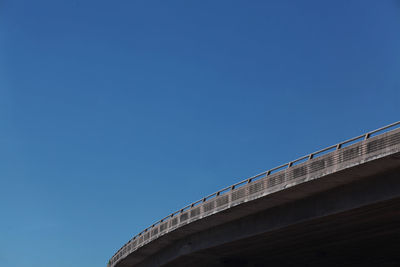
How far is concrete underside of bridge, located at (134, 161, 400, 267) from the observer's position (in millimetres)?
25938

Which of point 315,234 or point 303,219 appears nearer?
point 303,219

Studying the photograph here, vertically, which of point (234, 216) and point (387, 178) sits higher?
point (234, 216)

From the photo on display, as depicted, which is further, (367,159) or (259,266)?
(259,266)

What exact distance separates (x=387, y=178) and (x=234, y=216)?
1240 cm

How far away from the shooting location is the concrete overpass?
24.6 metres

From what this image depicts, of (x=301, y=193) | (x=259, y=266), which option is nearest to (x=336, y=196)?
Answer: (x=301, y=193)

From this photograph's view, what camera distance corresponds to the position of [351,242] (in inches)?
1435

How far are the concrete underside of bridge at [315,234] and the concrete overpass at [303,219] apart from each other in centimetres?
4

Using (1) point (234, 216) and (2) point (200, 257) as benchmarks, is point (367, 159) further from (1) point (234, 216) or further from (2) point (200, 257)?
(2) point (200, 257)

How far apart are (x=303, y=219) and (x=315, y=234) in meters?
5.12

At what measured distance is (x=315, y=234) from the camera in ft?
110

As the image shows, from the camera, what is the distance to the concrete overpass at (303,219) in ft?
80.8

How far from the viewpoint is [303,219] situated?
29031 mm

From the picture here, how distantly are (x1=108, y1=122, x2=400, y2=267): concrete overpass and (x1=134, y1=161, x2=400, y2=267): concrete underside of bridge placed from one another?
0.04 meters
